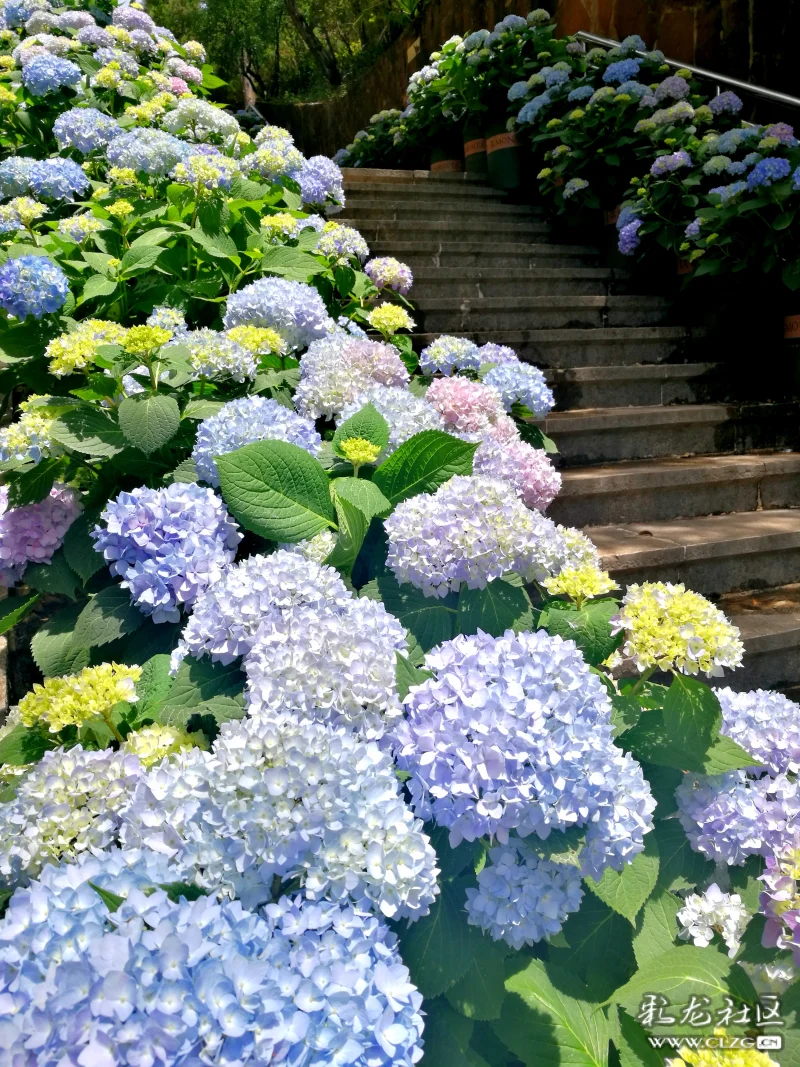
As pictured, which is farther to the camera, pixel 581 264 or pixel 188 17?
→ pixel 188 17

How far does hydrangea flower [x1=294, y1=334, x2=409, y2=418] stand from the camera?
1677mm

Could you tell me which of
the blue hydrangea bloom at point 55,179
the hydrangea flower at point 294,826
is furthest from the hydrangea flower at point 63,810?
the blue hydrangea bloom at point 55,179

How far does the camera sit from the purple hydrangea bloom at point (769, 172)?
3650 mm

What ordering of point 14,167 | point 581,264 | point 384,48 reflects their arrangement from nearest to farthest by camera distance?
point 14,167, point 581,264, point 384,48

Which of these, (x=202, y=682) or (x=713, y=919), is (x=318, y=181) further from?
(x=713, y=919)

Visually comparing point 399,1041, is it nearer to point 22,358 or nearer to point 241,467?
point 241,467

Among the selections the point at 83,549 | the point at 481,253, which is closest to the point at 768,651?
the point at 83,549

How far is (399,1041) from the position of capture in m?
0.61

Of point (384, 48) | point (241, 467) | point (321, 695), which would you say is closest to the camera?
point (321, 695)

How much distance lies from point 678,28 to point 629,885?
6127mm

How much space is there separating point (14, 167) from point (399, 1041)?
2762 mm

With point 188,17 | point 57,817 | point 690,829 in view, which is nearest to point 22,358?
point 57,817

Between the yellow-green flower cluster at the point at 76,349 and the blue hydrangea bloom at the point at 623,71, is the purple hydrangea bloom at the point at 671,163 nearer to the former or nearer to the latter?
the blue hydrangea bloom at the point at 623,71

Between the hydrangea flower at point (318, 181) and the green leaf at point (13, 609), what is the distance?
2.27 meters
